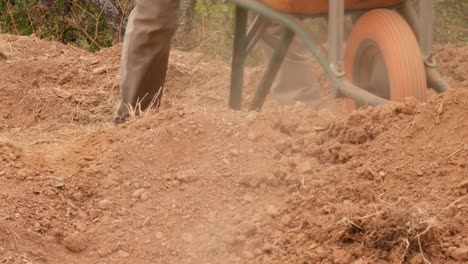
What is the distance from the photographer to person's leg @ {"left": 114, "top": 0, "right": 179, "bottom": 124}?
15.9ft

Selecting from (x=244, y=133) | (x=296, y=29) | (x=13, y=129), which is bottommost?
(x=13, y=129)

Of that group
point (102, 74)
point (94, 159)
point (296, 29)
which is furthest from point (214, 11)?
point (94, 159)

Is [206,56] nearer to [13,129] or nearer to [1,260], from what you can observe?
[13,129]

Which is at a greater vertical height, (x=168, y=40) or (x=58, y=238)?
(x=168, y=40)

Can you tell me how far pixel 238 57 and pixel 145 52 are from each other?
1.39 ft

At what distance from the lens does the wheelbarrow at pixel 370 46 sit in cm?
405

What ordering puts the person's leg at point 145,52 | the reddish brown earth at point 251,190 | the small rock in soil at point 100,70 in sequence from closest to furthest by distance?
the reddish brown earth at point 251,190, the person's leg at point 145,52, the small rock in soil at point 100,70

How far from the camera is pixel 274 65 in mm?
4660

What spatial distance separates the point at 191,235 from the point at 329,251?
1.59 ft

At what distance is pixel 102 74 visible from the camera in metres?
6.45

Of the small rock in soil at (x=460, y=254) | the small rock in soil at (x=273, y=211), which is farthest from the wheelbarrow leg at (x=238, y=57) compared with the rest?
the small rock in soil at (x=460, y=254)

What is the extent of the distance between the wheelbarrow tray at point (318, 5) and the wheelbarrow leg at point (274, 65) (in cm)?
18

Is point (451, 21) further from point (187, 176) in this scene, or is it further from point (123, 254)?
point (123, 254)

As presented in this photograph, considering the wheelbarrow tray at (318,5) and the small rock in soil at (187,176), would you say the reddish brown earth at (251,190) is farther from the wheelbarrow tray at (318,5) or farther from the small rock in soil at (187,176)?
the wheelbarrow tray at (318,5)
